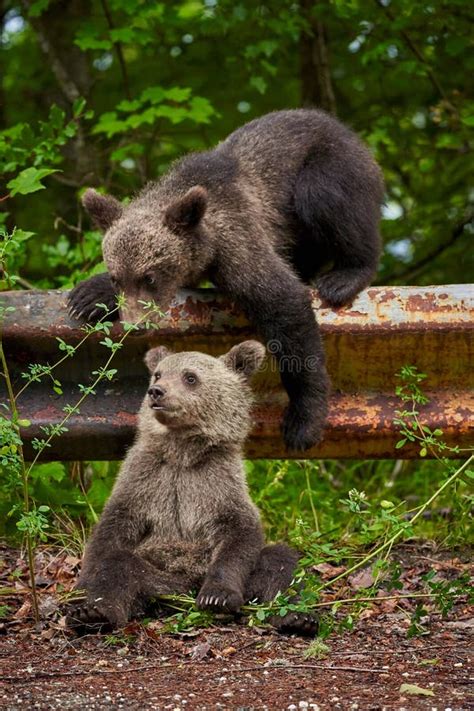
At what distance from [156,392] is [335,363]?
102cm

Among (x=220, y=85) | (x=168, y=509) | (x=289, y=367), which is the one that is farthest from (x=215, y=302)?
(x=220, y=85)

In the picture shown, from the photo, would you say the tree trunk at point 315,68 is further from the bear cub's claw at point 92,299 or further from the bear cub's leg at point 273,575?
the bear cub's leg at point 273,575

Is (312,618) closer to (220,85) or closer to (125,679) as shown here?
(125,679)

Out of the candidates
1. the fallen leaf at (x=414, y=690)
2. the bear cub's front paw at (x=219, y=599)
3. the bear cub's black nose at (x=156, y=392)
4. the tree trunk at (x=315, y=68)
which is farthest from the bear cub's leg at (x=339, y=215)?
the fallen leaf at (x=414, y=690)

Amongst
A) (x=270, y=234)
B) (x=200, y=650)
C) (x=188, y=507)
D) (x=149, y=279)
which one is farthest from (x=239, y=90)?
(x=200, y=650)

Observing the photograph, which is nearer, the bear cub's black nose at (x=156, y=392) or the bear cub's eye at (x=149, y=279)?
the bear cub's black nose at (x=156, y=392)

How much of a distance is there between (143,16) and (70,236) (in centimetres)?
186

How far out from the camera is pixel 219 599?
390 cm

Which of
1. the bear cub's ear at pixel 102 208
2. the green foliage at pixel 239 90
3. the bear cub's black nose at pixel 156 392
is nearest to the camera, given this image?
the bear cub's black nose at pixel 156 392

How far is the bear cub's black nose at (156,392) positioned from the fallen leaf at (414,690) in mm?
1634

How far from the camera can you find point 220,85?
8.95m

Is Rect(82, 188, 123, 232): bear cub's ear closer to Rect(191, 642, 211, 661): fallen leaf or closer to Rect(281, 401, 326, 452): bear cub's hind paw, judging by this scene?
Rect(281, 401, 326, 452): bear cub's hind paw

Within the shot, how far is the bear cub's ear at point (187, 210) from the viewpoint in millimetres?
5086

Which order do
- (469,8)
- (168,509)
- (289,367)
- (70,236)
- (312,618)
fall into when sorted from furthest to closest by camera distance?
1. (70,236)
2. (469,8)
3. (289,367)
4. (168,509)
5. (312,618)
